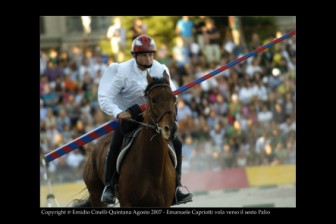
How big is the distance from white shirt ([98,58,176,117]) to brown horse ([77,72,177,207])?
0.71m

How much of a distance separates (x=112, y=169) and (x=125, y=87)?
123 cm

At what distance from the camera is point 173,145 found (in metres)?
14.0

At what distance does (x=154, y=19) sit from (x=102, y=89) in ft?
43.2

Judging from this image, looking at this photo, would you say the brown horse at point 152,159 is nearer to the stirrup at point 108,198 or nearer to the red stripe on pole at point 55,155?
the stirrup at point 108,198

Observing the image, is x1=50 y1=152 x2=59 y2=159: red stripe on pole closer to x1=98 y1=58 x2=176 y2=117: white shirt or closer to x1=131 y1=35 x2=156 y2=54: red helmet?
Result: x1=98 y1=58 x2=176 y2=117: white shirt

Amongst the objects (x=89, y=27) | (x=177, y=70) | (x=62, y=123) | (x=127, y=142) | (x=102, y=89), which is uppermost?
(x=89, y=27)

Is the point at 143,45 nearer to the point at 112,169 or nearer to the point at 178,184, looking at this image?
the point at 112,169

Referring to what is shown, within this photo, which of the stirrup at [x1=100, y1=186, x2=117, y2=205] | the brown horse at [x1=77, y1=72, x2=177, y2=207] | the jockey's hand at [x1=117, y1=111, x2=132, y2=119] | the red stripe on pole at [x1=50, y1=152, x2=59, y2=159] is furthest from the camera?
the red stripe on pole at [x1=50, y1=152, x2=59, y2=159]

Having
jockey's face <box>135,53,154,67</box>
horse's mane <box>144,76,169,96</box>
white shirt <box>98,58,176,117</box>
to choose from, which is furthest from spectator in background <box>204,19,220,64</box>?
horse's mane <box>144,76,169,96</box>

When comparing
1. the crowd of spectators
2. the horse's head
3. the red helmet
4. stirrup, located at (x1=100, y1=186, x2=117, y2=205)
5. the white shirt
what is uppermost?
the crowd of spectators

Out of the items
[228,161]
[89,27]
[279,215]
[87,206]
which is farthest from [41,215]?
[89,27]

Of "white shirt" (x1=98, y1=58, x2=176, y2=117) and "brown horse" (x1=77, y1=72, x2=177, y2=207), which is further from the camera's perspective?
"white shirt" (x1=98, y1=58, x2=176, y2=117)

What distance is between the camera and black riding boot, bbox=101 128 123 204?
1369 centimetres
